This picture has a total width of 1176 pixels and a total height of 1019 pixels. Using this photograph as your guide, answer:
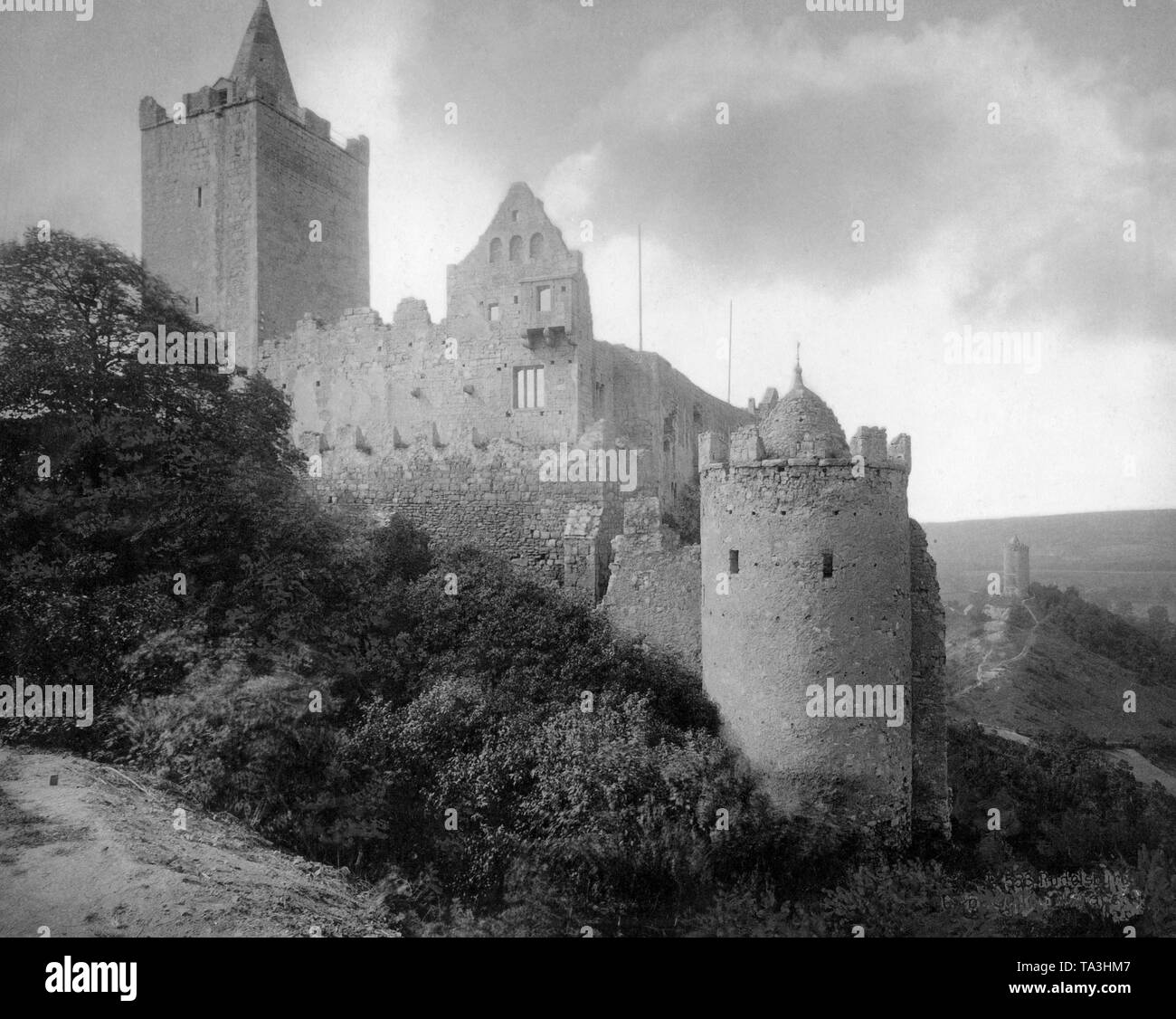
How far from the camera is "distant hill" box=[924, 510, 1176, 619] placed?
1902cm

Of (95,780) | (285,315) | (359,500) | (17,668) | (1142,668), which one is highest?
(285,315)

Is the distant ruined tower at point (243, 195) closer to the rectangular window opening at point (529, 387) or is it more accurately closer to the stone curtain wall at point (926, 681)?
the rectangular window opening at point (529, 387)

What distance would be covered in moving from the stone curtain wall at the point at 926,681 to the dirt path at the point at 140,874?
8258 millimetres

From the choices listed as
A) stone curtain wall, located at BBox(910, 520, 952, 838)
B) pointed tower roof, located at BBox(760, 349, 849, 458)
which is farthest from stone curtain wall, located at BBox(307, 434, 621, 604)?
stone curtain wall, located at BBox(910, 520, 952, 838)

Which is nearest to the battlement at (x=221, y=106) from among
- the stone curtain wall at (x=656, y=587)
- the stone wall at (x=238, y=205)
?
the stone wall at (x=238, y=205)

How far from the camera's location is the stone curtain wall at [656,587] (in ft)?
41.3

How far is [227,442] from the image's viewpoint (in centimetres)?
1351

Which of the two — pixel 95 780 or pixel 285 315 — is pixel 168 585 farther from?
pixel 285 315

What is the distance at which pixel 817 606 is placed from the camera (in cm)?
1056
